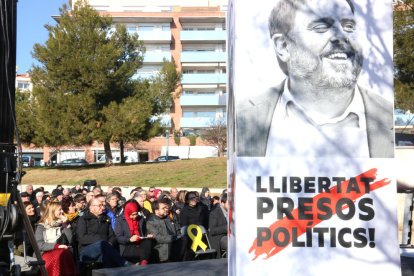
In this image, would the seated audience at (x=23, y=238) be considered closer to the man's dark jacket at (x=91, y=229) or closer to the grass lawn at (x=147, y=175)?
the man's dark jacket at (x=91, y=229)

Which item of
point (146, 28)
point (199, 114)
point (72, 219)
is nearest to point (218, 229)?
point (72, 219)

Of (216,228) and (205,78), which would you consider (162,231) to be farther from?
(205,78)

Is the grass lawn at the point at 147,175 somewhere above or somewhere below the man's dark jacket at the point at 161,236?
below

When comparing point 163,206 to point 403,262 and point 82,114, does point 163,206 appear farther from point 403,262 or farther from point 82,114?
point 82,114

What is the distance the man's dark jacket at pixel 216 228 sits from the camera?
36.9ft

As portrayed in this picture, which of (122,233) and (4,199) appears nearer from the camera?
(4,199)

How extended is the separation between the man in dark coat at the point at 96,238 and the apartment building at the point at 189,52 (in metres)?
62.9

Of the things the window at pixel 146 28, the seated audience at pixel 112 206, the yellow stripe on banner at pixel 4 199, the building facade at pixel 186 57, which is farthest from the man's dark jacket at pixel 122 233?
the window at pixel 146 28

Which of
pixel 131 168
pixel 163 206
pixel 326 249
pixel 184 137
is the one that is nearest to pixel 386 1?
pixel 326 249

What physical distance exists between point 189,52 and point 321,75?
7189cm

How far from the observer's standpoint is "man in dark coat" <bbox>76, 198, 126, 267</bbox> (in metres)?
9.18

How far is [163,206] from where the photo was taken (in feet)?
34.6

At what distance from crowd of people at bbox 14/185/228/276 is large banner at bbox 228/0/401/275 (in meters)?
5.14

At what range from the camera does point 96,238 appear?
956cm
